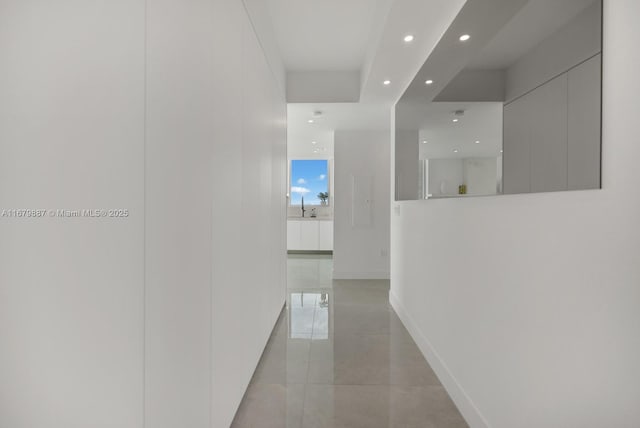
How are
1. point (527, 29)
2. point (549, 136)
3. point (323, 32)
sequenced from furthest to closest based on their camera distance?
point (323, 32) → point (527, 29) → point (549, 136)

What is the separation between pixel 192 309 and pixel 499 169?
4.89 feet

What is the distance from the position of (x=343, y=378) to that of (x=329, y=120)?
3510mm

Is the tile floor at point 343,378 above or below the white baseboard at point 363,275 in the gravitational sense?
below

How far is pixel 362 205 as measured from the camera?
17.0 ft

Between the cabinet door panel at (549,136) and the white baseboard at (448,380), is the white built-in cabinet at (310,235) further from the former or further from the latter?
the cabinet door panel at (549,136)

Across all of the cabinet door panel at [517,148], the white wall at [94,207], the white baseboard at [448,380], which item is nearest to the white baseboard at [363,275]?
the white baseboard at [448,380]

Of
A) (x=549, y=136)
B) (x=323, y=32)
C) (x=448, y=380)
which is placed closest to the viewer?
(x=549, y=136)

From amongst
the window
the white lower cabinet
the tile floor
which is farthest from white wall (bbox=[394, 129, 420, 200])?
the window

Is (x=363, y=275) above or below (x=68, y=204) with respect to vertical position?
below

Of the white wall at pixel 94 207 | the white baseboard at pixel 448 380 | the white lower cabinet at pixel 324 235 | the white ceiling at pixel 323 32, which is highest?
the white ceiling at pixel 323 32

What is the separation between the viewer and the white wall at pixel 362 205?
5176mm

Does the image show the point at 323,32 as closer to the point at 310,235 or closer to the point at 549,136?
the point at 549,136

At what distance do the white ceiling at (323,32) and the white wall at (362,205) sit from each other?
1698 mm

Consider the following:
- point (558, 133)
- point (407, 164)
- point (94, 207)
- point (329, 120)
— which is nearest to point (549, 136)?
Answer: point (558, 133)
